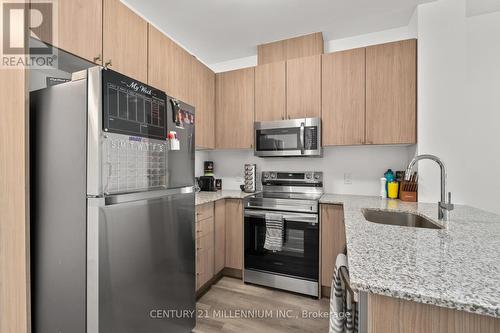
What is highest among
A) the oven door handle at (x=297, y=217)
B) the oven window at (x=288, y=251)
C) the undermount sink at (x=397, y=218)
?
the undermount sink at (x=397, y=218)

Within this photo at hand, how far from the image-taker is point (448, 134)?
6.64 ft

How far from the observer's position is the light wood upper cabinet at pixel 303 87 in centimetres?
244

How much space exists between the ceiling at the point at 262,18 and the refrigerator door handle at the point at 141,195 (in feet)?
5.59

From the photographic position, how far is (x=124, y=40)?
167 cm

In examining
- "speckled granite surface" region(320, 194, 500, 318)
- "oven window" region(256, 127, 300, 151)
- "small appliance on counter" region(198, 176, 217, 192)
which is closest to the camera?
"speckled granite surface" region(320, 194, 500, 318)

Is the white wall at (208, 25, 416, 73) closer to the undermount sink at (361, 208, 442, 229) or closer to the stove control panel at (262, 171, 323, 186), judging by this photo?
the stove control panel at (262, 171, 323, 186)

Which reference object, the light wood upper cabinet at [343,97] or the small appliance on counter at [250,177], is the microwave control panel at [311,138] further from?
the small appliance on counter at [250,177]

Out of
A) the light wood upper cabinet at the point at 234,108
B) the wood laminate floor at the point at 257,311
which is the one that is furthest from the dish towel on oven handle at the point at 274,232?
the light wood upper cabinet at the point at 234,108

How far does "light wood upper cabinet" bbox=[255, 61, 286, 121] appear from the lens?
2586 mm

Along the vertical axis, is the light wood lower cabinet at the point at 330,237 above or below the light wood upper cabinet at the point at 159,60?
below

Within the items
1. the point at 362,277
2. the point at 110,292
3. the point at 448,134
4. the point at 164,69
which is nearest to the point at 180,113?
the point at 164,69
